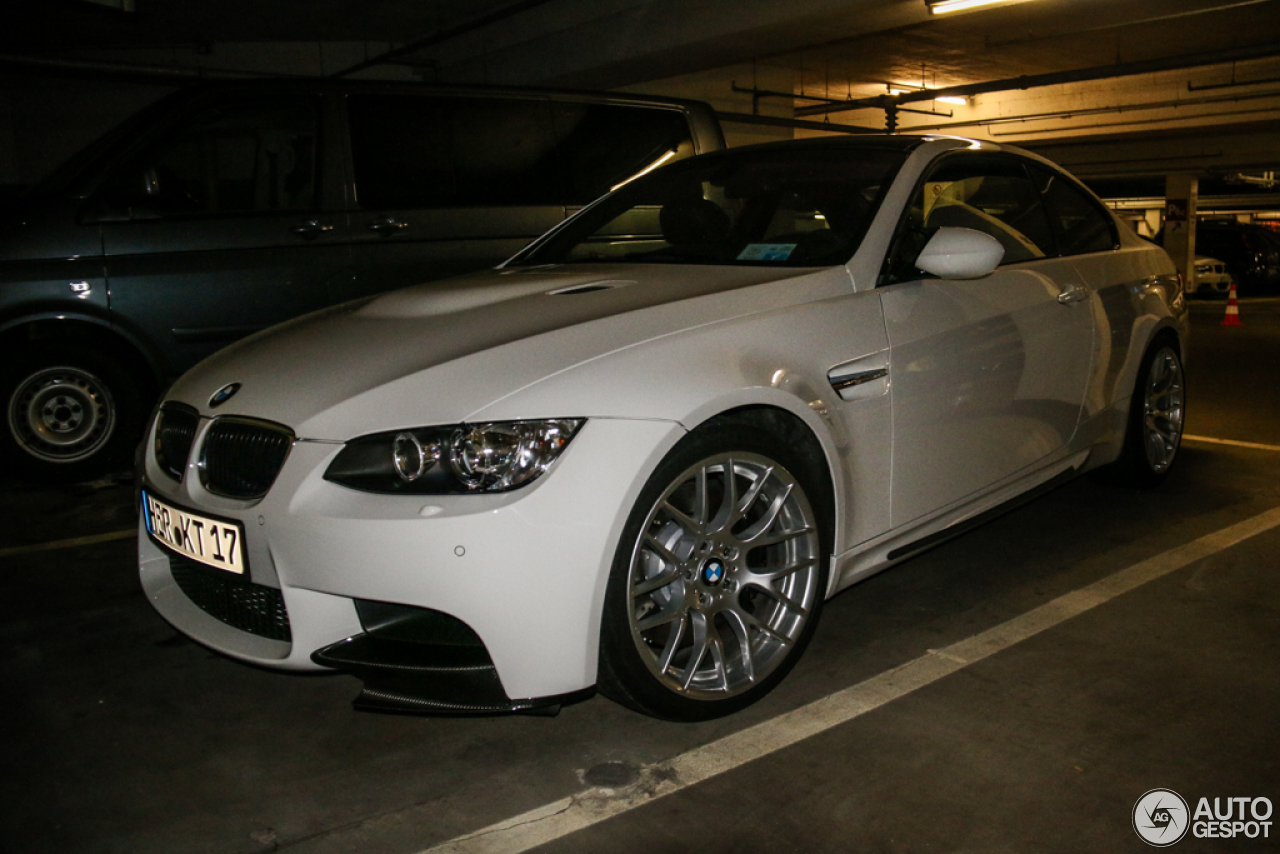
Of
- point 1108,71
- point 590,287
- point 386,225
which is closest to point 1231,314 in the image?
point 1108,71

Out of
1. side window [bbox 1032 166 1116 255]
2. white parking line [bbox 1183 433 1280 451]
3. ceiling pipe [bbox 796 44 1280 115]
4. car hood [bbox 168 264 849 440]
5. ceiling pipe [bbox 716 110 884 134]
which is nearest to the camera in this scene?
car hood [bbox 168 264 849 440]

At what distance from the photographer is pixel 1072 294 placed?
12.7 ft

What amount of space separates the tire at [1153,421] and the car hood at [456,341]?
2112 mm

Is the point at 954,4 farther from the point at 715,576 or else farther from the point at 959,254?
the point at 715,576

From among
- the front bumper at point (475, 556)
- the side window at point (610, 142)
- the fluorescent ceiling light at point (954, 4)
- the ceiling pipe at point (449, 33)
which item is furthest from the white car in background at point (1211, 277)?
the front bumper at point (475, 556)

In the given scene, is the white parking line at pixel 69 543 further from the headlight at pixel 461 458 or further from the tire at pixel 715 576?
the tire at pixel 715 576

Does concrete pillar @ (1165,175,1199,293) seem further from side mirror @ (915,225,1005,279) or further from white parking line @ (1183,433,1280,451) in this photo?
side mirror @ (915,225,1005,279)

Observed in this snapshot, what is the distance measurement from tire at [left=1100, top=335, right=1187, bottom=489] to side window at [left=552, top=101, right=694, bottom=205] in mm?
2880

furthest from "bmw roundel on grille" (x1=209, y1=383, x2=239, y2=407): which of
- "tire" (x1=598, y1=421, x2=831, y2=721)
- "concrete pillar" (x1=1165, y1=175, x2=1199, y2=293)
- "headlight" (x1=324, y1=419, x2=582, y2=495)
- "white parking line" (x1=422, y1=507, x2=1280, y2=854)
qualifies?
"concrete pillar" (x1=1165, y1=175, x2=1199, y2=293)

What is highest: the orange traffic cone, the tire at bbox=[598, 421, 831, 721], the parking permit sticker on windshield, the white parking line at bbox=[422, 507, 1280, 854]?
the parking permit sticker on windshield

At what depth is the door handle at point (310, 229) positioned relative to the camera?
536 centimetres

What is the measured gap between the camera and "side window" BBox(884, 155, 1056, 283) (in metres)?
3.50

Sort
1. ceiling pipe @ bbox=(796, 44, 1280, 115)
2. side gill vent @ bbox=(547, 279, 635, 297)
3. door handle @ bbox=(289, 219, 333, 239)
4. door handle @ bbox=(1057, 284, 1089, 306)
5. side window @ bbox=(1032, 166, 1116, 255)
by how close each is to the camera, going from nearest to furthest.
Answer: side gill vent @ bbox=(547, 279, 635, 297), door handle @ bbox=(1057, 284, 1089, 306), side window @ bbox=(1032, 166, 1116, 255), door handle @ bbox=(289, 219, 333, 239), ceiling pipe @ bbox=(796, 44, 1280, 115)

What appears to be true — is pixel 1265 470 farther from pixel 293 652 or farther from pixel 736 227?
pixel 293 652
